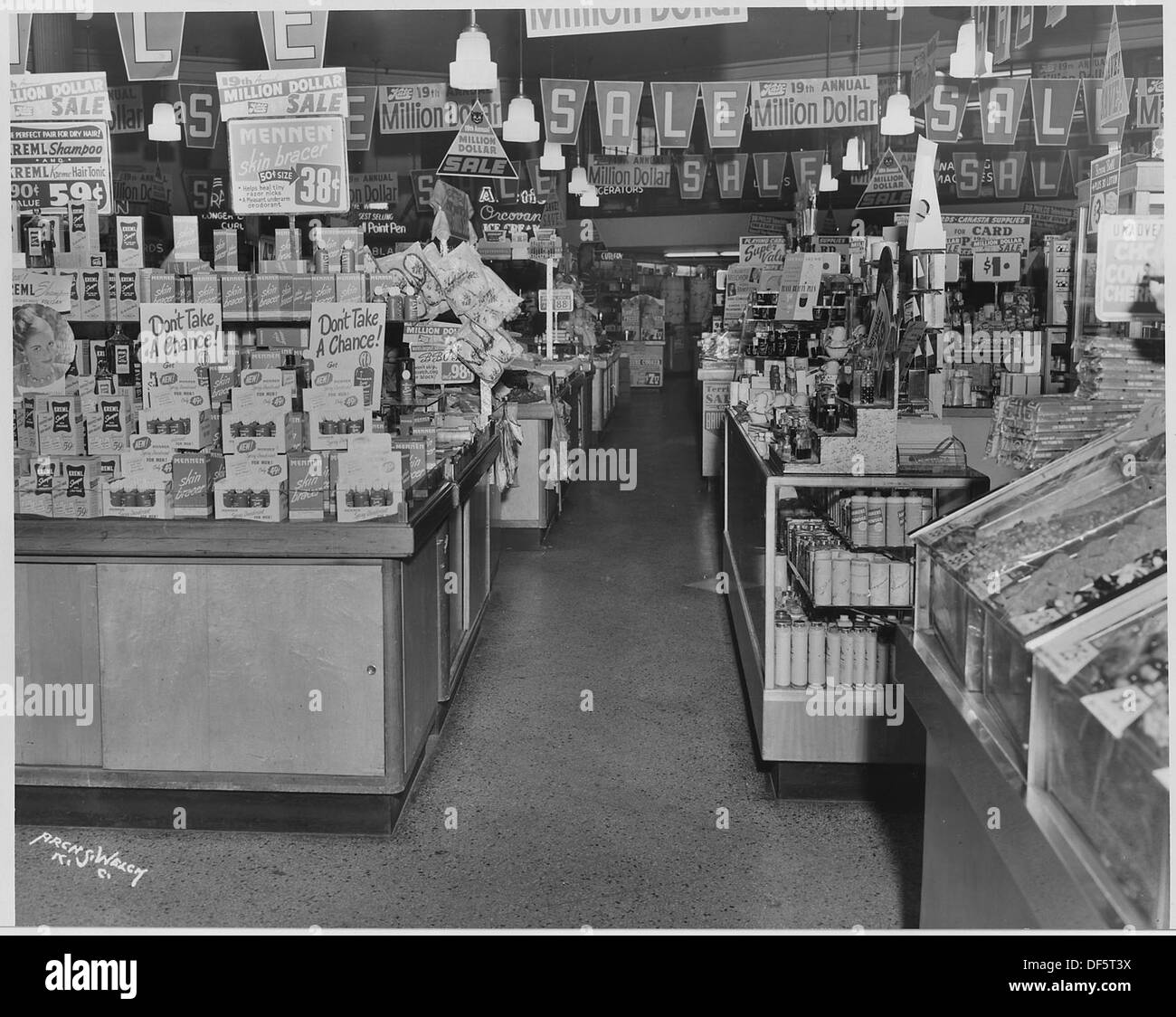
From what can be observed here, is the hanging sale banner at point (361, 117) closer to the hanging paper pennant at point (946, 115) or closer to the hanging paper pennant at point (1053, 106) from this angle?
the hanging paper pennant at point (946, 115)

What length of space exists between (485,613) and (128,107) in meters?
7.15

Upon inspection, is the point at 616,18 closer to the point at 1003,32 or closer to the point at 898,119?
the point at 1003,32

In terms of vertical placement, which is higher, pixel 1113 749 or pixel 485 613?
pixel 1113 749

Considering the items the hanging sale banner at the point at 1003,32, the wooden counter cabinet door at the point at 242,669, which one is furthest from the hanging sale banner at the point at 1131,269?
the hanging sale banner at the point at 1003,32

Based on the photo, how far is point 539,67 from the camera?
510 inches

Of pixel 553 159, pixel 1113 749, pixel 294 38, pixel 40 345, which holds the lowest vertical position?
pixel 1113 749

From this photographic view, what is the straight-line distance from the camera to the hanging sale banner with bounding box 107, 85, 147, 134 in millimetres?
10719

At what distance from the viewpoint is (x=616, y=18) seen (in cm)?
355

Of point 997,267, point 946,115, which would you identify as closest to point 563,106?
point 946,115

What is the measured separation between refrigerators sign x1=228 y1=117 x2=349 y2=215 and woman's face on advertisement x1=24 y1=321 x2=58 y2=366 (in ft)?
2.86

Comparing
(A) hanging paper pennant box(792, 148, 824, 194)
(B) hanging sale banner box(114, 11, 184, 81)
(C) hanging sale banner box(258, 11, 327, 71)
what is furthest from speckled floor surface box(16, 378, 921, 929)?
(A) hanging paper pennant box(792, 148, 824, 194)

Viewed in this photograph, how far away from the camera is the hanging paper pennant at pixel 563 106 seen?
7.27 meters
